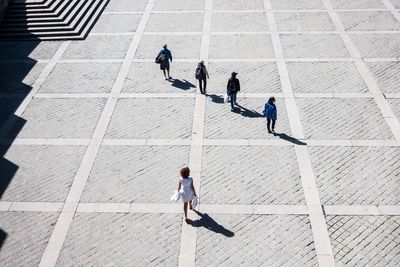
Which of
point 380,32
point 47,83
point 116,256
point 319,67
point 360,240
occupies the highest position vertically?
point 380,32

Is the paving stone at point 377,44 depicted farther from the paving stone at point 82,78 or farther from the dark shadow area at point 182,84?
the paving stone at point 82,78

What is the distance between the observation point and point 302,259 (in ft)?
27.7

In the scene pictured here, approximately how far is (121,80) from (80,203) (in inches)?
252

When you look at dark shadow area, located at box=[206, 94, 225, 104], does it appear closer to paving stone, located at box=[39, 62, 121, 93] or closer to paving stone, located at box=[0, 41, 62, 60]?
paving stone, located at box=[39, 62, 121, 93]

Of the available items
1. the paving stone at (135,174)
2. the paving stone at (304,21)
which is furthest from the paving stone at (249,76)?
the paving stone at (135,174)

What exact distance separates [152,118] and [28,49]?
A: 8763 millimetres

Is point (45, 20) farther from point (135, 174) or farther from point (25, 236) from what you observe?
point (25, 236)

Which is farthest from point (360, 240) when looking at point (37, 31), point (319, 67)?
point (37, 31)

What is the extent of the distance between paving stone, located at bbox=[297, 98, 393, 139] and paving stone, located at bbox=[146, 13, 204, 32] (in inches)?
317

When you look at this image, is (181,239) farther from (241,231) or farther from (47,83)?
(47,83)

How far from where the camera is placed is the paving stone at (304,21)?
1822cm

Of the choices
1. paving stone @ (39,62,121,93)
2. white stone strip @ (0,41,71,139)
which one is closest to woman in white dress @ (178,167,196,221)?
paving stone @ (39,62,121,93)

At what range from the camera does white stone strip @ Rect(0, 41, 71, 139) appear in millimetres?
12953

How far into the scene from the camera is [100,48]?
1756cm
